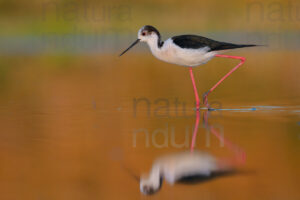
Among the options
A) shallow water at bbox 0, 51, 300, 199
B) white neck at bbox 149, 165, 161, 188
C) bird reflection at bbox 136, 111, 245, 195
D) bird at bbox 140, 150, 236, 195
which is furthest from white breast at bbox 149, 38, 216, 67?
white neck at bbox 149, 165, 161, 188

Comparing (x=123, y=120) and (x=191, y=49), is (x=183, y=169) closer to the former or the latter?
(x=123, y=120)

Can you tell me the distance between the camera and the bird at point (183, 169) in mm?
3592

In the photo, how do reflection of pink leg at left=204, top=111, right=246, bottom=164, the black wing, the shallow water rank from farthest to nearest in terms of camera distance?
the black wing → reflection of pink leg at left=204, top=111, right=246, bottom=164 → the shallow water

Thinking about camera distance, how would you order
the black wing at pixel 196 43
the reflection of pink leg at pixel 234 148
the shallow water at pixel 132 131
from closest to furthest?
the shallow water at pixel 132 131 < the reflection of pink leg at pixel 234 148 < the black wing at pixel 196 43

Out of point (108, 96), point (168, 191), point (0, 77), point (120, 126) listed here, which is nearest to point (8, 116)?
point (120, 126)

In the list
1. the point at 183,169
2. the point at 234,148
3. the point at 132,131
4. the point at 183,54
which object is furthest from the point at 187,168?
the point at 183,54

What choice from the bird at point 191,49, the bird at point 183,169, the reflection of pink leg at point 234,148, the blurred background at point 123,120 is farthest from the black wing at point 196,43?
the bird at point 183,169

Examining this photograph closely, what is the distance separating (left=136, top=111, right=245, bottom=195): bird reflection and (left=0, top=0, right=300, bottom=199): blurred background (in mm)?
81

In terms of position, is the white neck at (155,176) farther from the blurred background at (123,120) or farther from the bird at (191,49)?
the bird at (191,49)

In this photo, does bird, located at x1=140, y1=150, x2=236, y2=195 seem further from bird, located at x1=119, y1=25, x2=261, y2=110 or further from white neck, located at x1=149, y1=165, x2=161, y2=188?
bird, located at x1=119, y1=25, x2=261, y2=110

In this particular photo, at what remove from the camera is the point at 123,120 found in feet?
18.4

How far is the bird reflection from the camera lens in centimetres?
360

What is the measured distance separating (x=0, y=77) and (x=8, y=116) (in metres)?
3.80

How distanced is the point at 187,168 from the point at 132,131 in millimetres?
1300
